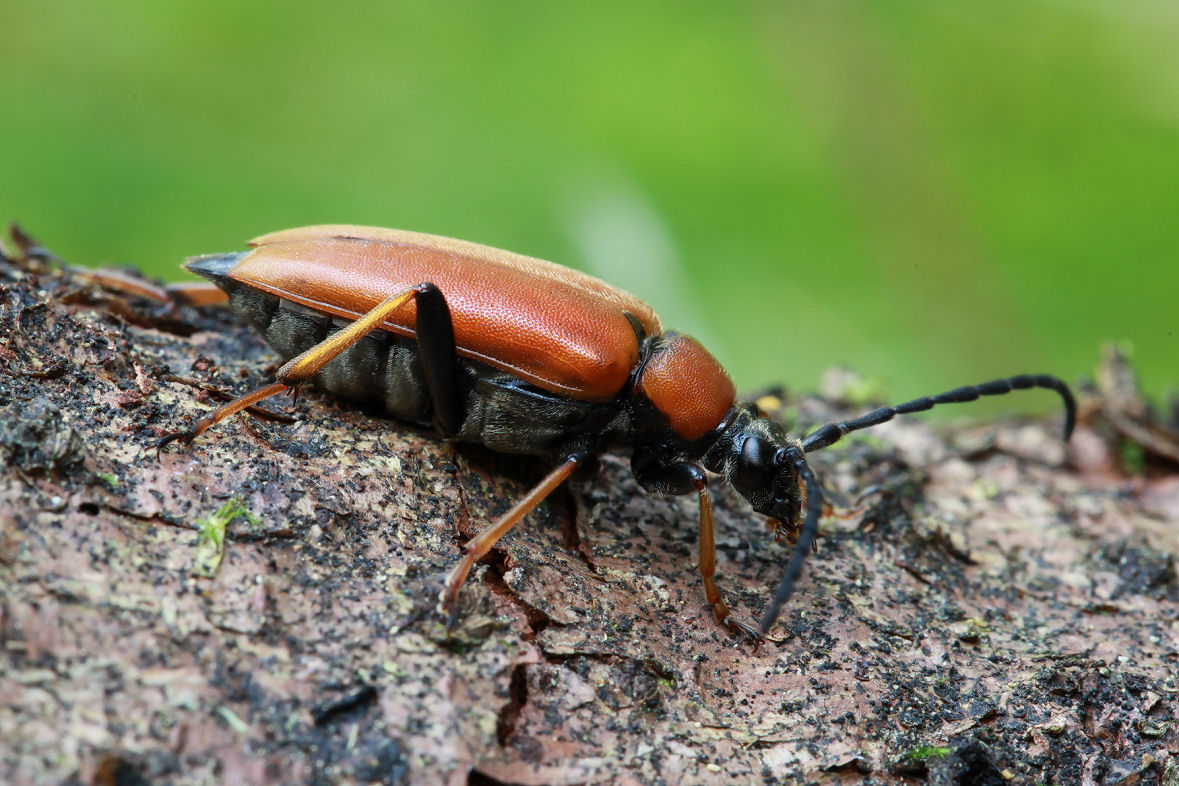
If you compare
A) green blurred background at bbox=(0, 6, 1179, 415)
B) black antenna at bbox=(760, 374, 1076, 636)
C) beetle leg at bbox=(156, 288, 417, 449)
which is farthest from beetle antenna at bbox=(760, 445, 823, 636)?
green blurred background at bbox=(0, 6, 1179, 415)

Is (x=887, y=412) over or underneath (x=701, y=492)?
over

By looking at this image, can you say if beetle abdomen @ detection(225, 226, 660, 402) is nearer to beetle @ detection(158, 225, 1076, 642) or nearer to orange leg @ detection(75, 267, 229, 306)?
beetle @ detection(158, 225, 1076, 642)

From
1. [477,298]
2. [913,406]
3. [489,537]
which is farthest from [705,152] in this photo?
[489,537]

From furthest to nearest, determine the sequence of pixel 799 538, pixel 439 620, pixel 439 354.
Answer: pixel 439 354 < pixel 799 538 < pixel 439 620

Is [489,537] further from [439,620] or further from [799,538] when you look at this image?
[799,538]

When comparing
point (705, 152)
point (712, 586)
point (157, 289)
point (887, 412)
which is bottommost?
point (712, 586)

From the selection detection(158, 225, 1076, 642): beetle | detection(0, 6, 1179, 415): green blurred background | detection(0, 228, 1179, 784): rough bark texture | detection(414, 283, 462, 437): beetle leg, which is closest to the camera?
detection(0, 228, 1179, 784): rough bark texture

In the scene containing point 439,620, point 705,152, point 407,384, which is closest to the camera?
point 439,620

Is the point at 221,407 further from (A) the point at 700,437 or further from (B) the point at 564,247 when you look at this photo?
(B) the point at 564,247
